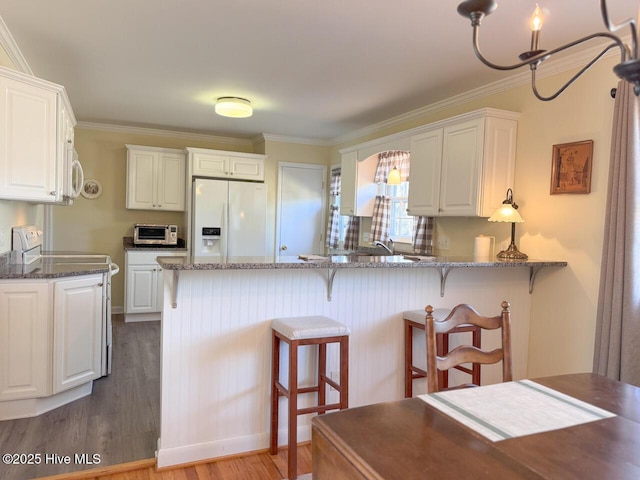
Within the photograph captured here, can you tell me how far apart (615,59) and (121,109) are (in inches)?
179

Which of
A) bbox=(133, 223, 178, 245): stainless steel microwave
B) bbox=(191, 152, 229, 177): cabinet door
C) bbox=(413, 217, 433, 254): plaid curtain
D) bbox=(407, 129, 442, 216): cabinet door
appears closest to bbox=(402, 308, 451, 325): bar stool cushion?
bbox=(407, 129, 442, 216): cabinet door

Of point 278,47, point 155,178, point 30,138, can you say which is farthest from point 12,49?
point 155,178

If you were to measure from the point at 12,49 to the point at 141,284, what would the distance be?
298cm

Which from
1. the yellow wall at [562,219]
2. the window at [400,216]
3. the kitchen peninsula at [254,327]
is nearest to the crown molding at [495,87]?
the yellow wall at [562,219]

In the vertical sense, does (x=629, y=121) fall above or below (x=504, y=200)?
above

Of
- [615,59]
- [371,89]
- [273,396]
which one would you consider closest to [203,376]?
[273,396]

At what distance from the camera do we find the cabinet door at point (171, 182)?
573 cm

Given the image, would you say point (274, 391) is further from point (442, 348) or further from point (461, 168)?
point (461, 168)

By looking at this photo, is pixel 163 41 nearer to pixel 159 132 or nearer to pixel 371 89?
pixel 371 89

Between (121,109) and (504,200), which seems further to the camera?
(121,109)

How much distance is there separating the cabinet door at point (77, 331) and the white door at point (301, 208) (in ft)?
10.4

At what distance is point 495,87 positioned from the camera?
3510 mm

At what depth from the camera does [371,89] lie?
3795 millimetres

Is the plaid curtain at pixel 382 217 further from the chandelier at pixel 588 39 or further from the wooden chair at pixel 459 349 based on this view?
the chandelier at pixel 588 39
